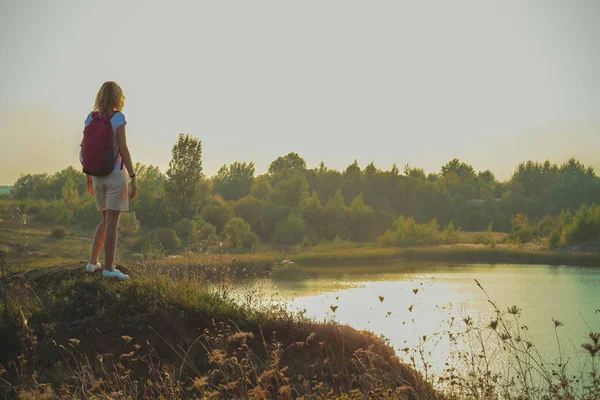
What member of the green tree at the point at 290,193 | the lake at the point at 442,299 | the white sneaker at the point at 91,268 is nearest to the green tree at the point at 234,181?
the green tree at the point at 290,193

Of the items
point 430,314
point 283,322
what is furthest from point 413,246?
point 283,322

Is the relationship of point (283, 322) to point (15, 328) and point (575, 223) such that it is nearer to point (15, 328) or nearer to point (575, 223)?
point (15, 328)

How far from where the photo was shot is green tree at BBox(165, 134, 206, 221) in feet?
165

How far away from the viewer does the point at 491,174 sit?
349 feet

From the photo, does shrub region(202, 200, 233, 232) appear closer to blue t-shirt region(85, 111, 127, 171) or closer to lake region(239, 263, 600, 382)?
lake region(239, 263, 600, 382)

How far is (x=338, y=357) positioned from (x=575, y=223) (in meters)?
52.6

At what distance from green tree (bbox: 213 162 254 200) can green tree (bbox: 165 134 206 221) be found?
1990cm

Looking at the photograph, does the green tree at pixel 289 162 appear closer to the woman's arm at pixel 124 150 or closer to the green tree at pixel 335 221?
the green tree at pixel 335 221

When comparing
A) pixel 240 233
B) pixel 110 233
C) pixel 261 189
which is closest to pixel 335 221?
pixel 261 189

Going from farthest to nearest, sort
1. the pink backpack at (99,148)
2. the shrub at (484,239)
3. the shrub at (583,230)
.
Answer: the shrub at (484,239)
the shrub at (583,230)
the pink backpack at (99,148)

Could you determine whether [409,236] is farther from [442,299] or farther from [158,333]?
[158,333]

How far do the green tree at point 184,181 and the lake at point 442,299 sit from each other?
17831 millimetres

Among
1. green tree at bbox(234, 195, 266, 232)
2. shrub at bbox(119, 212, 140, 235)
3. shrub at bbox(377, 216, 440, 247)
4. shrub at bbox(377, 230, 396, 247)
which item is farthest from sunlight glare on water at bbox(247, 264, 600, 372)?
green tree at bbox(234, 195, 266, 232)

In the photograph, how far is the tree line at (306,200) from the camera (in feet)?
164
